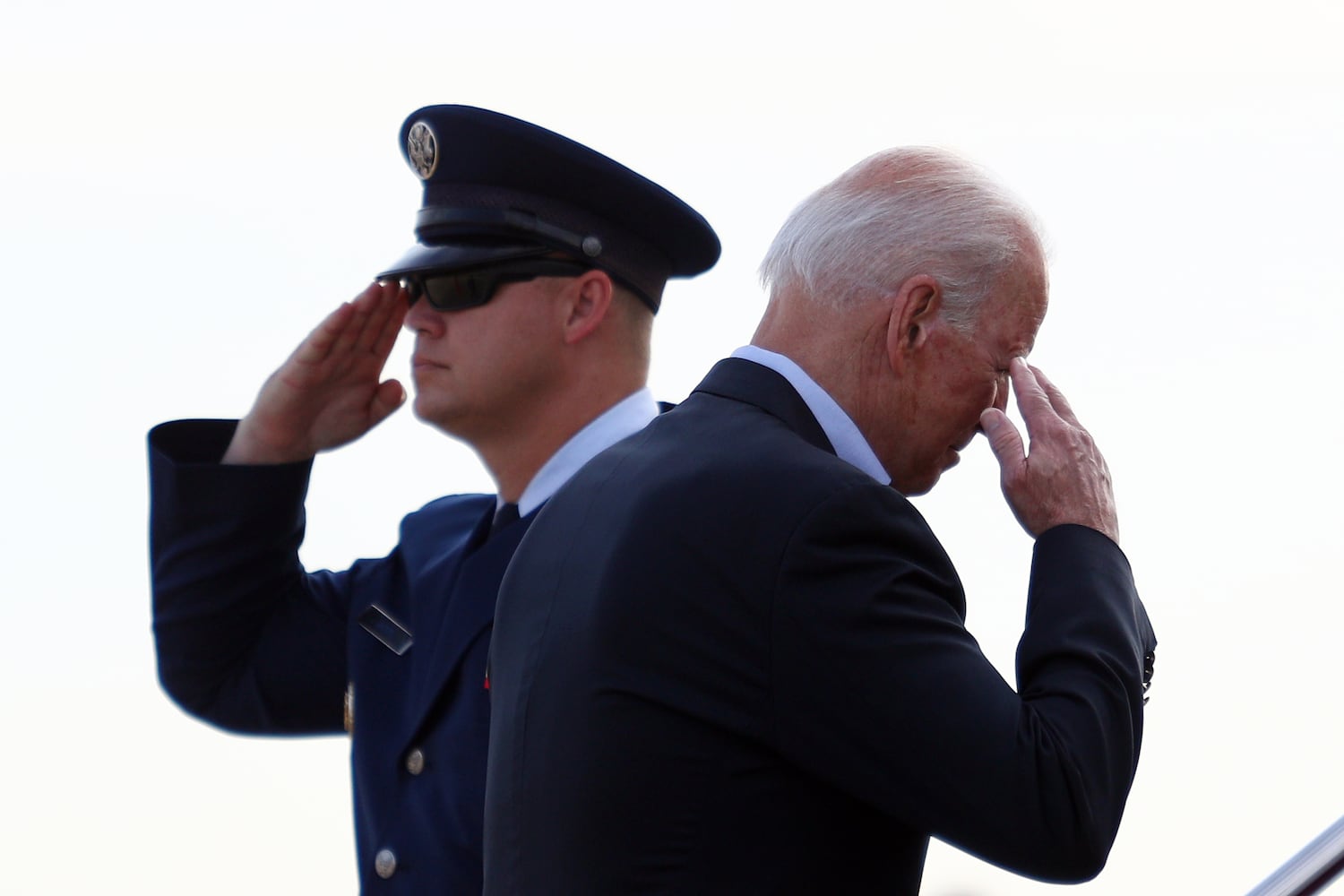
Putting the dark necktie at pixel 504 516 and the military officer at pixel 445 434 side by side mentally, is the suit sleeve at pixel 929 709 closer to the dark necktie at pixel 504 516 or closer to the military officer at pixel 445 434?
the military officer at pixel 445 434

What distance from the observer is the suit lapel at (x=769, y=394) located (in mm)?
1693

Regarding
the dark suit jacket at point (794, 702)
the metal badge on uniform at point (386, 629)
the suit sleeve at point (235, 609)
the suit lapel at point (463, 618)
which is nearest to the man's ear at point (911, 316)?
the dark suit jacket at point (794, 702)

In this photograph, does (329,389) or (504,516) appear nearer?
(504,516)

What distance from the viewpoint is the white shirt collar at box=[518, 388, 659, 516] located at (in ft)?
7.45

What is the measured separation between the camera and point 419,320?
7.66ft

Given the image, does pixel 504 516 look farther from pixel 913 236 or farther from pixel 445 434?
pixel 913 236

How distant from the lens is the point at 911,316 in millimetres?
1734

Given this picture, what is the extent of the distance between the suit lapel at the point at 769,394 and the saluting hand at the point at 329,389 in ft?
3.08

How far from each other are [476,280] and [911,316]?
0.79 m

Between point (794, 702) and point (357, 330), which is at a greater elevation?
point (357, 330)

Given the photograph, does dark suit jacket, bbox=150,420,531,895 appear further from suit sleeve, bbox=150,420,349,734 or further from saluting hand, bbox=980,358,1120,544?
saluting hand, bbox=980,358,1120,544

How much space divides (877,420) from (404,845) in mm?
889

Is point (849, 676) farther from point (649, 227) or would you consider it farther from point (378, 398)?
point (378, 398)

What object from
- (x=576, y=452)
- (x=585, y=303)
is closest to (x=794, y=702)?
(x=576, y=452)
